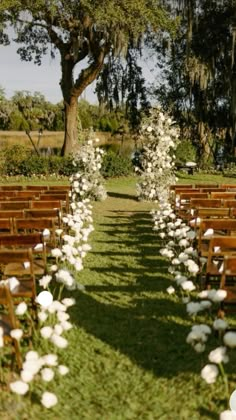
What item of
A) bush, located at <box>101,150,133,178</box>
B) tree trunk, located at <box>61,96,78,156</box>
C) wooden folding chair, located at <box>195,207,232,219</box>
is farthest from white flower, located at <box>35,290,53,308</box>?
tree trunk, located at <box>61,96,78,156</box>

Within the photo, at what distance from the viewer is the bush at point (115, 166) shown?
23.2m

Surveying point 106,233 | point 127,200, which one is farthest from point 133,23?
point 106,233

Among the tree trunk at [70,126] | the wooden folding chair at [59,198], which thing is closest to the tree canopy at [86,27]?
the tree trunk at [70,126]

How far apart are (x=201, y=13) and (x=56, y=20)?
813cm

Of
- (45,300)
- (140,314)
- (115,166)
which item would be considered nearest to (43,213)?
(140,314)

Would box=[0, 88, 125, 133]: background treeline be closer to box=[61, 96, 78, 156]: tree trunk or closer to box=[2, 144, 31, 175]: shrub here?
box=[61, 96, 78, 156]: tree trunk

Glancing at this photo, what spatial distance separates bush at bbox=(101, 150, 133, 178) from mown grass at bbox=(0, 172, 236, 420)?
15.6m

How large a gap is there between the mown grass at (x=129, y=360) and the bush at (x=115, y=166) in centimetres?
1559

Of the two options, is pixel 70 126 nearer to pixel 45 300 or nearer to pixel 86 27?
pixel 86 27

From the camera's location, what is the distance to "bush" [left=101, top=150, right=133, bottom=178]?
76.0 ft

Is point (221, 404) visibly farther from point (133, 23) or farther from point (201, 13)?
point (201, 13)

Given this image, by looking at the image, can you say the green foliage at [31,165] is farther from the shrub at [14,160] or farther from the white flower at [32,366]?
the white flower at [32,366]

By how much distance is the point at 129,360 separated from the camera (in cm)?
443

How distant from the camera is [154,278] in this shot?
7137 mm
